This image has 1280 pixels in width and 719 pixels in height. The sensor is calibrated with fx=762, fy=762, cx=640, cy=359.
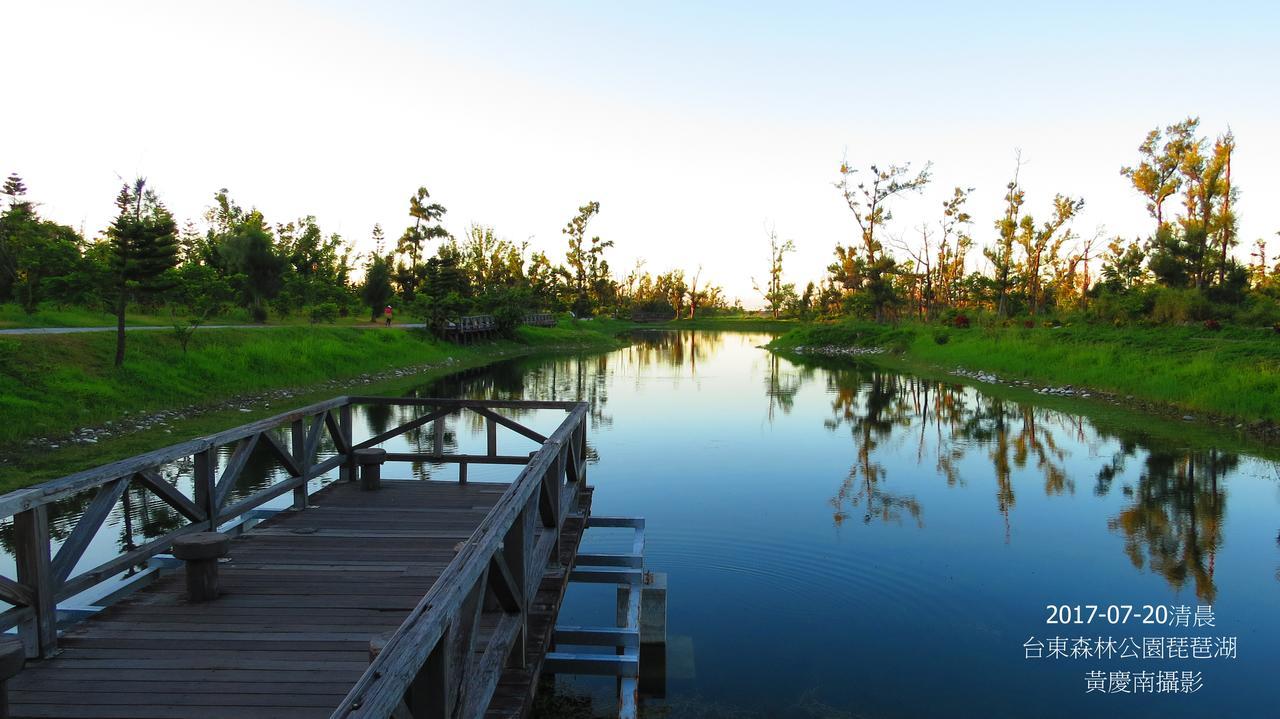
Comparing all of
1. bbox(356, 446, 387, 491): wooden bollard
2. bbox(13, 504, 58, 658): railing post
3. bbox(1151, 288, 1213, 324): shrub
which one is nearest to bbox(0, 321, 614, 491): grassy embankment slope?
bbox(356, 446, 387, 491): wooden bollard

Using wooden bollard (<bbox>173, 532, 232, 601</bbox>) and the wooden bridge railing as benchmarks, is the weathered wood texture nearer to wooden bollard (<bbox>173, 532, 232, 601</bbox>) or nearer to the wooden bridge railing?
wooden bollard (<bbox>173, 532, 232, 601</bbox>)

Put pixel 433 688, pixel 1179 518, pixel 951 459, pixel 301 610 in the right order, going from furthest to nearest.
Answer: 1. pixel 951 459
2. pixel 1179 518
3. pixel 301 610
4. pixel 433 688

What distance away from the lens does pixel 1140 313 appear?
35.6 metres

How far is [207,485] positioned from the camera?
20.9ft

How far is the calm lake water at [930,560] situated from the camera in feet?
21.9

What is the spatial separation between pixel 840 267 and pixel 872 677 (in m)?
64.1

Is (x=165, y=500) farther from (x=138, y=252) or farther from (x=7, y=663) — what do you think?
(x=138, y=252)

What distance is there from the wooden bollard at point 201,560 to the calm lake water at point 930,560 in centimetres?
291

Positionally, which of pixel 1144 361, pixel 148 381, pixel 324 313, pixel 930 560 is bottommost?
pixel 930 560

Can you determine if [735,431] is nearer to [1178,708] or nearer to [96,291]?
[1178,708]

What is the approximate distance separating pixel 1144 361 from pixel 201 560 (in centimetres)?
2686

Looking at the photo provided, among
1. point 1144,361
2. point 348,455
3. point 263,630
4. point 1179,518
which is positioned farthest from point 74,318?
point 1144,361

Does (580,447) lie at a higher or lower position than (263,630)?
higher

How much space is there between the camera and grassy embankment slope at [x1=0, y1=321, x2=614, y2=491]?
13820 mm
